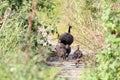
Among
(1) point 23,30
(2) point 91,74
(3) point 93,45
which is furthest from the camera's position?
(3) point 93,45

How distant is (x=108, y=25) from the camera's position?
6.04m

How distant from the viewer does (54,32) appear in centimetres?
1079

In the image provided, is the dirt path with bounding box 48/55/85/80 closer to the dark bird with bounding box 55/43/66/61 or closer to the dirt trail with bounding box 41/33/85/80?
the dirt trail with bounding box 41/33/85/80

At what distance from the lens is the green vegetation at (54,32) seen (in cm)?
363

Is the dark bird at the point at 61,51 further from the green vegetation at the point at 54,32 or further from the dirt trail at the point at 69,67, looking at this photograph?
the green vegetation at the point at 54,32

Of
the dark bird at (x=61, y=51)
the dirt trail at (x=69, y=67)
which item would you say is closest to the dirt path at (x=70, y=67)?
the dirt trail at (x=69, y=67)

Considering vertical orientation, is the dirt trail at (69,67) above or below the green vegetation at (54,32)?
below

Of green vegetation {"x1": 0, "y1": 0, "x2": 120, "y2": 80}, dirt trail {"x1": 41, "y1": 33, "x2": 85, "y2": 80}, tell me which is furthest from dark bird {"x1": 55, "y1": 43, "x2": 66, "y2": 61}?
green vegetation {"x1": 0, "y1": 0, "x2": 120, "y2": 80}

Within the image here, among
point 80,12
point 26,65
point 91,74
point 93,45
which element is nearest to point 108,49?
point 91,74

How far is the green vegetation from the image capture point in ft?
11.9

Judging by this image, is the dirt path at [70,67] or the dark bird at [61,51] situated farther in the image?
the dark bird at [61,51]

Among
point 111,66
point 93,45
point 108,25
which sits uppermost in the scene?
point 108,25

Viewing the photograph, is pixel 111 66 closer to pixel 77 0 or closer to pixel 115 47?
pixel 115 47

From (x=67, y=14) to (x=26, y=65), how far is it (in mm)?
8471
